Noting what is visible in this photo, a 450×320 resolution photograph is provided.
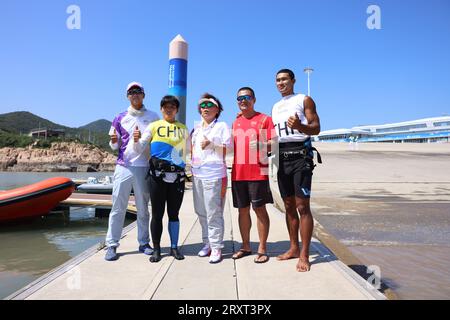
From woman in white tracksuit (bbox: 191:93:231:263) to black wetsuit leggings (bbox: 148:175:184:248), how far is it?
0.80ft

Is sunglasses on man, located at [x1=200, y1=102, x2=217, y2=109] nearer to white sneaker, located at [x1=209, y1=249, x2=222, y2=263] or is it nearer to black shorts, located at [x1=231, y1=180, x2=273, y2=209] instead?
black shorts, located at [x1=231, y1=180, x2=273, y2=209]

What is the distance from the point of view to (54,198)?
391 inches

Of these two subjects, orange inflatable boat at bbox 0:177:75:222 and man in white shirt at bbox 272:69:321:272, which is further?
orange inflatable boat at bbox 0:177:75:222

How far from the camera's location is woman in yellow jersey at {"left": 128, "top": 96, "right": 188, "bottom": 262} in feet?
12.0

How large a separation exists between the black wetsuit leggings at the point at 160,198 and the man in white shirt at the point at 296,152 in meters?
1.22

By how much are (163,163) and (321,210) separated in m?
5.95

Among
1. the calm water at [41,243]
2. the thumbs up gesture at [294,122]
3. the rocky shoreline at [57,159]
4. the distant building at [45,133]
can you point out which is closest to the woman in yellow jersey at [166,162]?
the thumbs up gesture at [294,122]

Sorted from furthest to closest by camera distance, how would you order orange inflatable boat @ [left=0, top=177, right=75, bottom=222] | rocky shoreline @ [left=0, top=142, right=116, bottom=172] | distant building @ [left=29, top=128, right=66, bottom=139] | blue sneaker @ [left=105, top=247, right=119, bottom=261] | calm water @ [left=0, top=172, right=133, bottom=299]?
1. distant building @ [left=29, top=128, right=66, bottom=139]
2. rocky shoreline @ [left=0, top=142, right=116, bottom=172]
3. orange inflatable boat @ [left=0, top=177, right=75, bottom=222]
4. calm water @ [left=0, top=172, right=133, bottom=299]
5. blue sneaker @ [left=105, top=247, right=119, bottom=261]

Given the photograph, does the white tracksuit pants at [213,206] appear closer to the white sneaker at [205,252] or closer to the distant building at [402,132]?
the white sneaker at [205,252]

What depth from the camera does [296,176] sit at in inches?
136

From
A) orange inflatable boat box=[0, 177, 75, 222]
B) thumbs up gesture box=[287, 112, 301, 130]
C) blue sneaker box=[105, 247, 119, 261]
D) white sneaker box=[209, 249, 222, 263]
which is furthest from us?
orange inflatable boat box=[0, 177, 75, 222]

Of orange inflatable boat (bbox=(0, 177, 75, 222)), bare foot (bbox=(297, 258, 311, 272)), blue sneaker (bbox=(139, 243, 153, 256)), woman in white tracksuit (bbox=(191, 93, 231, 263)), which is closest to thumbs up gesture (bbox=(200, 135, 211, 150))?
woman in white tracksuit (bbox=(191, 93, 231, 263))

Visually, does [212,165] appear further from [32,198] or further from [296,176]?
[32,198]

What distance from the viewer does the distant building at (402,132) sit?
8231cm
